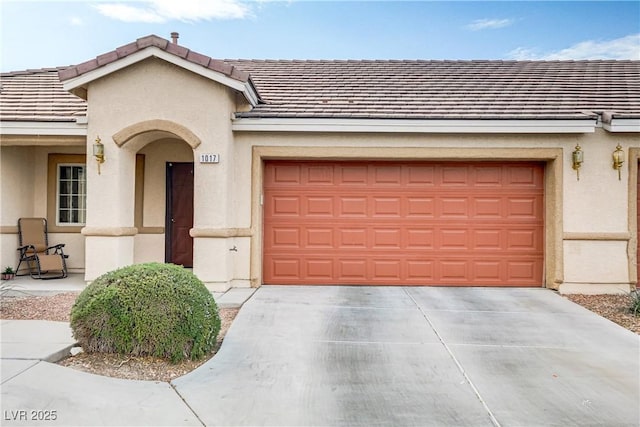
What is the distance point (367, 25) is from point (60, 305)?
12495 mm

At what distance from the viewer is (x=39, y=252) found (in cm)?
1066

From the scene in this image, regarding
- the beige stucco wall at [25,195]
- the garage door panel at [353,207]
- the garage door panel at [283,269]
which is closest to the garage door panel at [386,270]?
the garage door panel at [353,207]

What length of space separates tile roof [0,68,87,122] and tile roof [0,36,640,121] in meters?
0.02

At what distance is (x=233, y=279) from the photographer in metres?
9.38

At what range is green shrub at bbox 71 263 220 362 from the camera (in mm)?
5031

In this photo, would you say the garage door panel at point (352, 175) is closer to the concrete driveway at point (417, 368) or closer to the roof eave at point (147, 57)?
the roof eave at point (147, 57)

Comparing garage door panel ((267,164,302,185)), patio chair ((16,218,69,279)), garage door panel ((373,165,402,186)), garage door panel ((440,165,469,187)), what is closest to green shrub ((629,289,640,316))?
garage door panel ((440,165,469,187))

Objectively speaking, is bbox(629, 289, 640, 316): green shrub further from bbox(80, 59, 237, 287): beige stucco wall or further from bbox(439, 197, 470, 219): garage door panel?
bbox(80, 59, 237, 287): beige stucco wall

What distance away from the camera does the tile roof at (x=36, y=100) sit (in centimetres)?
970

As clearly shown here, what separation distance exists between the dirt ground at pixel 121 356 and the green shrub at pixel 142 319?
0.09 m

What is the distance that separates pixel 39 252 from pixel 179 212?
3.24 metres

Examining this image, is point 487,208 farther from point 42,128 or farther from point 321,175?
point 42,128

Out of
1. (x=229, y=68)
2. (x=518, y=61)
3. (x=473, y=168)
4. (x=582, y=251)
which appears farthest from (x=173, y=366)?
(x=518, y=61)

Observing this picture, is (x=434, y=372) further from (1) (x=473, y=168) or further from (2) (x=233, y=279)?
(1) (x=473, y=168)
